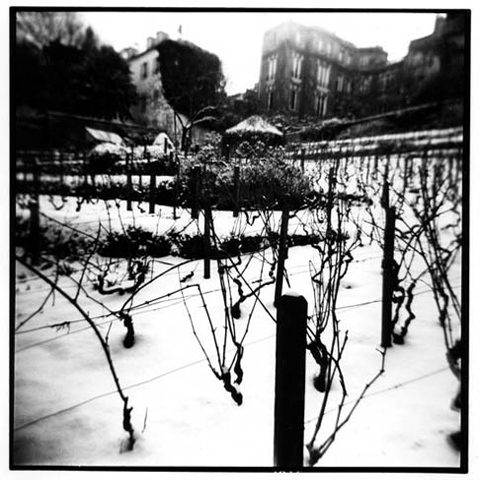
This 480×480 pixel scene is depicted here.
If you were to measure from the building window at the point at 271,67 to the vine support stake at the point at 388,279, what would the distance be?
30.2 inches

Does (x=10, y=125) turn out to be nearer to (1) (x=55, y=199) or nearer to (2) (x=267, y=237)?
(1) (x=55, y=199)

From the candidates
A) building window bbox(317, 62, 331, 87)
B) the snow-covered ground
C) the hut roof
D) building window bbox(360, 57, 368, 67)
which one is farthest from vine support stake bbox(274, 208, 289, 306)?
building window bbox(360, 57, 368, 67)

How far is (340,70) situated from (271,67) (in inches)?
11.5

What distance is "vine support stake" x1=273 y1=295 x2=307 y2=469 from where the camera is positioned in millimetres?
1075

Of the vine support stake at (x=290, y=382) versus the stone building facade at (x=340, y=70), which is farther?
the stone building facade at (x=340, y=70)

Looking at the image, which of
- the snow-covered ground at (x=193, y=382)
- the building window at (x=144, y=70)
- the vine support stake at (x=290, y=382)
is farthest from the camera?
the building window at (x=144, y=70)

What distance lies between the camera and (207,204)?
4.40 ft

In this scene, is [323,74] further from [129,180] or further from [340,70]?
[129,180]

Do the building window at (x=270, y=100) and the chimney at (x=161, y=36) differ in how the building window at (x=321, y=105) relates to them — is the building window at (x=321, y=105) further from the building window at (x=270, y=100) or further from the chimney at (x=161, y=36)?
the chimney at (x=161, y=36)

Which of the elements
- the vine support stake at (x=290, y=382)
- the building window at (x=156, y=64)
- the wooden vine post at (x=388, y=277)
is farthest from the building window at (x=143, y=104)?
the wooden vine post at (x=388, y=277)

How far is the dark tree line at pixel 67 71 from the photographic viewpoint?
4.31 feet

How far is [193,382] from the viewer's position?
4.25ft

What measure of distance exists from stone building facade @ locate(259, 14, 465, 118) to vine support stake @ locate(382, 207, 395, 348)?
48 centimetres

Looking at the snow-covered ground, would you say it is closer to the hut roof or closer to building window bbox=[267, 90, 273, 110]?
the hut roof
